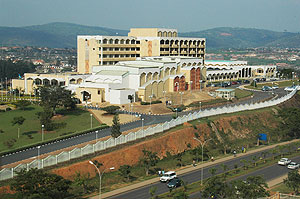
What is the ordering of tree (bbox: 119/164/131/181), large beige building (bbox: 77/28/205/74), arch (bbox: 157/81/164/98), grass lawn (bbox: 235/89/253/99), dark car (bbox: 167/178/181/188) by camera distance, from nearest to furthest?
1. dark car (bbox: 167/178/181/188)
2. tree (bbox: 119/164/131/181)
3. arch (bbox: 157/81/164/98)
4. grass lawn (bbox: 235/89/253/99)
5. large beige building (bbox: 77/28/205/74)

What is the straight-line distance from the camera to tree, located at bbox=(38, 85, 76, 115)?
7225 centimetres

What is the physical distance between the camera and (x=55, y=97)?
2867 inches

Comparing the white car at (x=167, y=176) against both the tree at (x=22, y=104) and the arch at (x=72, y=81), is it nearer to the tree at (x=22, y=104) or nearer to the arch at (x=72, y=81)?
the tree at (x=22, y=104)

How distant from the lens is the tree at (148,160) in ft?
183

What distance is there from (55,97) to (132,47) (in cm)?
4764

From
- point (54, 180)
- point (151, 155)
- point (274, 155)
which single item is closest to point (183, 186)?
point (151, 155)

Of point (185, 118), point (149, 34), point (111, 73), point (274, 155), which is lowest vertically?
point (274, 155)

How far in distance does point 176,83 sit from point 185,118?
26.6m

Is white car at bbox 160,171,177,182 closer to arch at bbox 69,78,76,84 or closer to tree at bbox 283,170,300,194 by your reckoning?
tree at bbox 283,170,300,194

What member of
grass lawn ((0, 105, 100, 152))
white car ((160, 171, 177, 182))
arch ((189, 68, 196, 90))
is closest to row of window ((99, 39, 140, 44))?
arch ((189, 68, 196, 90))

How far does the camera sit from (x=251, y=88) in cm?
→ 11331

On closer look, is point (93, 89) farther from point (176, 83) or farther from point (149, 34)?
point (149, 34)

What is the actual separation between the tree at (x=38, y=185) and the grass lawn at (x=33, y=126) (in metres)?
14.3

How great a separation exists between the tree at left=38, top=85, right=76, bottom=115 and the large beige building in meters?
32.9
